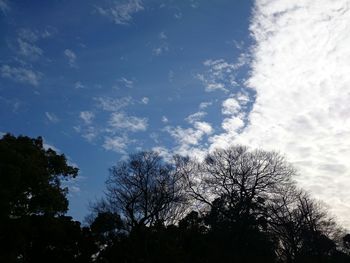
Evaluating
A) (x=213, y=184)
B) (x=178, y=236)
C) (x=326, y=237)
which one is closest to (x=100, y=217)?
(x=178, y=236)

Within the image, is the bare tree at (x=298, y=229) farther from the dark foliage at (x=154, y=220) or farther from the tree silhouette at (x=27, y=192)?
the tree silhouette at (x=27, y=192)

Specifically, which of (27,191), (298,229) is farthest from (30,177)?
(298,229)

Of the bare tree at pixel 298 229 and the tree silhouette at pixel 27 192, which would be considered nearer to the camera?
the tree silhouette at pixel 27 192

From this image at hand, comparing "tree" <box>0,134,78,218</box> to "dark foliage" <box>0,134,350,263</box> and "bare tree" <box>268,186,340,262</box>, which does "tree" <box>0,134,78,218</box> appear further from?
"bare tree" <box>268,186,340,262</box>

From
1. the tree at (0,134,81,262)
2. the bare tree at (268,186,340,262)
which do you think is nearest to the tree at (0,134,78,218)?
the tree at (0,134,81,262)

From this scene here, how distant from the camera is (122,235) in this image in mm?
31578

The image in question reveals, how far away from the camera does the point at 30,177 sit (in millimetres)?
17719

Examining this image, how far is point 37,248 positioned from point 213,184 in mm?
15636

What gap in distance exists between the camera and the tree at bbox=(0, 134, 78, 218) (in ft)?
54.8

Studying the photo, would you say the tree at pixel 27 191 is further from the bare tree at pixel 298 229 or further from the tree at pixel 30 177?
the bare tree at pixel 298 229

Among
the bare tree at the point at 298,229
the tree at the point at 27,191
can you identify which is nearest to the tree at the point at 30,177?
the tree at the point at 27,191

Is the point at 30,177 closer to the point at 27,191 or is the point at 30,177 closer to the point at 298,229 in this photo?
the point at 27,191

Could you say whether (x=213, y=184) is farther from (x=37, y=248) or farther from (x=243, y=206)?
(x=37, y=248)

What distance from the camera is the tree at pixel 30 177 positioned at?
16703 mm
